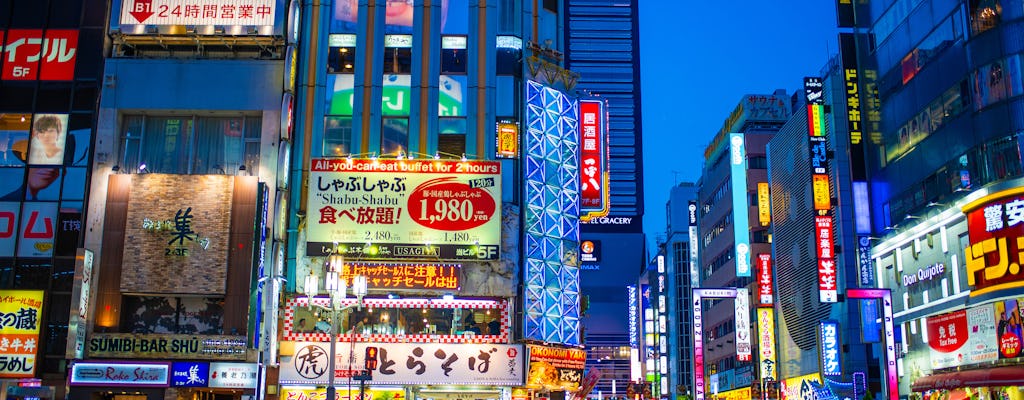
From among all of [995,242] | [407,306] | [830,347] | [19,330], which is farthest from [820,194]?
[19,330]

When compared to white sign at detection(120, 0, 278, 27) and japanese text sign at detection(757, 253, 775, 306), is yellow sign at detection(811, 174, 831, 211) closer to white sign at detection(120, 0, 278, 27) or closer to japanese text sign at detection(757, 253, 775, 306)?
japanese text sign at detection(757, 253, 775, 306)

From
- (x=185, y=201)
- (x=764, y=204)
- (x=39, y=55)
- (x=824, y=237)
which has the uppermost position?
(x=764, y=204)

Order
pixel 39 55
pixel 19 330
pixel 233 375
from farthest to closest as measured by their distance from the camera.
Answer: pixel 39 55 < pixel 19 330 < pixel 233 375

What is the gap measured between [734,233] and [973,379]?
144ft

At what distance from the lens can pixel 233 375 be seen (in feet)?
128

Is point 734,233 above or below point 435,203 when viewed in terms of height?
→ above

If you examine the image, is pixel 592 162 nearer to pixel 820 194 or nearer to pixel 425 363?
pixel 425 363

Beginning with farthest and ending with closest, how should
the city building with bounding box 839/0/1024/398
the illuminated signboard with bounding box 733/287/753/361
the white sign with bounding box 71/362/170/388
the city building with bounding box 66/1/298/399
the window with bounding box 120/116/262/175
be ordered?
1. the illuminated signboard with bounding box 733/287/753/361
2. the window with bounding box 120/116/262/175
3. the city building with bounding box 66/1/298/399
4. the white sign with bounding box 71/362/170/388
5. the city building with bounding box 839/0/1024/398

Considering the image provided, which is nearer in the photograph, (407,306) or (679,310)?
(407,306)

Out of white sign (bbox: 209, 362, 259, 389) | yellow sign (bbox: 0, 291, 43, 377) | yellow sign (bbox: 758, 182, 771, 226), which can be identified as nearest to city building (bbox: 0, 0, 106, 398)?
yellow sign (bbox: 0, 291, 43, 377)

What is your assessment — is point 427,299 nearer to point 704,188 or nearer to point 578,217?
point 578,217

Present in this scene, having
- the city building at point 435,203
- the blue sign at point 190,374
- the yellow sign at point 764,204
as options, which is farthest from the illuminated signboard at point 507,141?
the yellow sign at point 764,204

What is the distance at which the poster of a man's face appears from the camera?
40844mm

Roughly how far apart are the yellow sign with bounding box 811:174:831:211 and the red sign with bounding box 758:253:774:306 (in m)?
19.2
